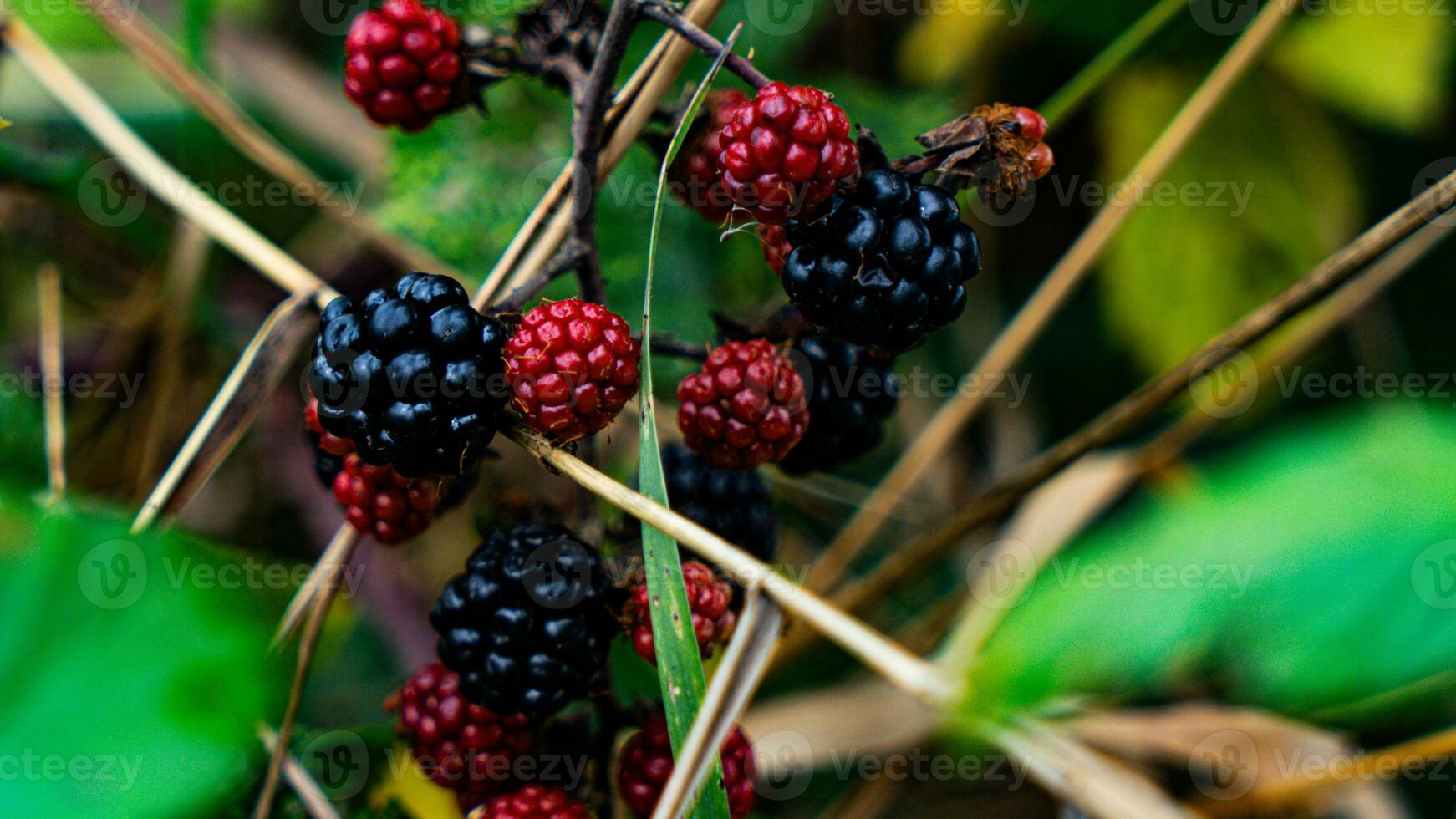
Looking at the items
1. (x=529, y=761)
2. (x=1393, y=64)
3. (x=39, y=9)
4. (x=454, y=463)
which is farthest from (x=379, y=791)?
(x=1393, y=64)

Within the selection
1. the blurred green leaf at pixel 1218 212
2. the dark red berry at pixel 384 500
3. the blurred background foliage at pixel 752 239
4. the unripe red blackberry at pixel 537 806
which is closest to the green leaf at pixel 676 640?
the unripe red blackberry at pixel 537 806

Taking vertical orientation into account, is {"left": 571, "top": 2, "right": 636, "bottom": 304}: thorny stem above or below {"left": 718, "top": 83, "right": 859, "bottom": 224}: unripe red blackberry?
below

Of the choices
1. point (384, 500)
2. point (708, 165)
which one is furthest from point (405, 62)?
point (384, 500)

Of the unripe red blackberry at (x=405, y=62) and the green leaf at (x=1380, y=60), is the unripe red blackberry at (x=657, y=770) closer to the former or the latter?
the unripe red blackberry at (x=405, y=62)

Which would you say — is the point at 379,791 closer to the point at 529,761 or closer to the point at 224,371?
the point at 529,761

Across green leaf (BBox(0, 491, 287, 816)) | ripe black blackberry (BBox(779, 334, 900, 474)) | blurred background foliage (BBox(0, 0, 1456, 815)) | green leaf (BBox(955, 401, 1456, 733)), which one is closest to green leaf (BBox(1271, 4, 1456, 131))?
blurred background foliage (BBox(0, 0, 1456, 815))

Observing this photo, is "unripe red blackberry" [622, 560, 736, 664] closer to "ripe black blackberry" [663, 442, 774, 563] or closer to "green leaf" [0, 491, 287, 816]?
"ripe black blackberry" [663, 442, 774, 563]
